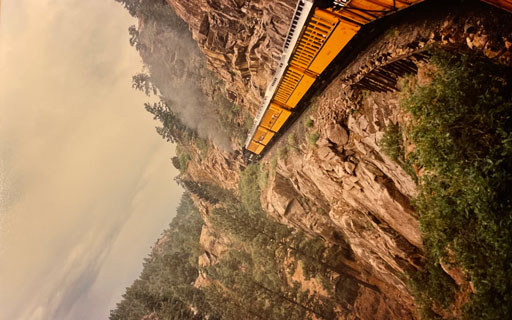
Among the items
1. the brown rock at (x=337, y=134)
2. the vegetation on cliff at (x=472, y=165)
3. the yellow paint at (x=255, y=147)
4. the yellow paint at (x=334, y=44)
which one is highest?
the yellow paint at (x=334, y=44)

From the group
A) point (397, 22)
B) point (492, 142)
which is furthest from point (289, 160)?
point (492, 142)

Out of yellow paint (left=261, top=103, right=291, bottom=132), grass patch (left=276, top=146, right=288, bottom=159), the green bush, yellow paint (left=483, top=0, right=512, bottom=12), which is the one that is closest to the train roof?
yellow paint (left=261, top=103, right=291, bottom=132)

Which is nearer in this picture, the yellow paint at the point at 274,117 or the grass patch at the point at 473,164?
the grass patch at the point at 473,164

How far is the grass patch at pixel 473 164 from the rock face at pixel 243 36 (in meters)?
9.74

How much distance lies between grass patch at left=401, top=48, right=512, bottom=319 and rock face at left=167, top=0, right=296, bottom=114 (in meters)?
9.74

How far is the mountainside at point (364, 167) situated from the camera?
5168mm

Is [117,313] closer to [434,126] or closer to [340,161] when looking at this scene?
[340,161]

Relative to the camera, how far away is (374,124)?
912cm

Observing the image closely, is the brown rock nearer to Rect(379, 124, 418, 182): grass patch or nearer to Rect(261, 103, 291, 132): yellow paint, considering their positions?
Rect(379, 124, 418, 182): grass patch

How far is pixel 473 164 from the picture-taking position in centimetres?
495

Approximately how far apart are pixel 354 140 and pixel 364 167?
4.63ft

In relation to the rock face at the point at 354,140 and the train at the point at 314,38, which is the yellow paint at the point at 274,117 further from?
the rock face at the point at 354,140

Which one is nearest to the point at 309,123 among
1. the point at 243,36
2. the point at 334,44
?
the point at 334,44

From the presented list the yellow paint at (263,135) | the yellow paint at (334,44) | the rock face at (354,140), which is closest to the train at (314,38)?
the yellow paint at (334,44)
